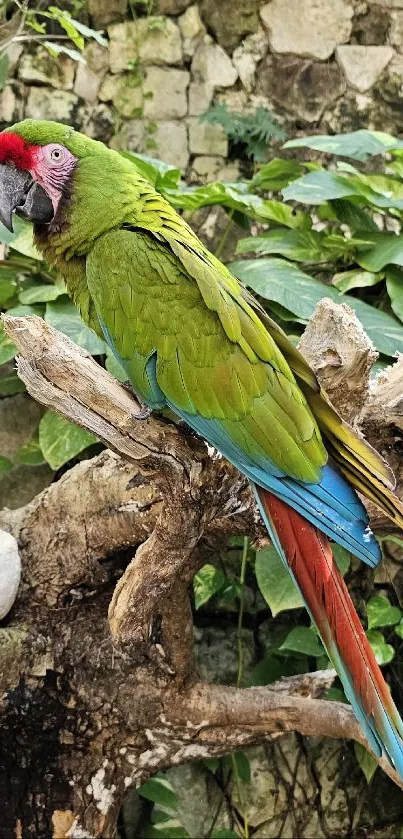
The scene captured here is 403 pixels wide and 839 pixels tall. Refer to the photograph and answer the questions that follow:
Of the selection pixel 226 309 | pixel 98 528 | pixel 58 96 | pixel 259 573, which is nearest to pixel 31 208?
pixel 226 309

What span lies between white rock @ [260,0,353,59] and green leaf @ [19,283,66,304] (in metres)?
1.07

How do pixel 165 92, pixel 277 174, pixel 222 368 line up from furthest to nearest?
pixel 165 92 < pixel 277 174 < pixel 222 368

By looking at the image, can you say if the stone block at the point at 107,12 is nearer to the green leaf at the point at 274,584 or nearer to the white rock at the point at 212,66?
the white rock at the point at 212,66

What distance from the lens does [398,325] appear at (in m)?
1.63

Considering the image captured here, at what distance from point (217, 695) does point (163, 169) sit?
3.60ft

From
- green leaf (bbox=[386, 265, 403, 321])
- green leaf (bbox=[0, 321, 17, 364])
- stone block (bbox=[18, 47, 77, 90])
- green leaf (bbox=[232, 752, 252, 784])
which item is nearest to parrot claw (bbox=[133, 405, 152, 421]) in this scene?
green leaf (bbox=[0, 321, 17, 364])

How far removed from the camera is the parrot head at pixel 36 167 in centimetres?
117

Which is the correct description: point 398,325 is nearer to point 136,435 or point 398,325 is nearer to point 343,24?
point 136,435

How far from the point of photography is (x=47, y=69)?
2.22 meters

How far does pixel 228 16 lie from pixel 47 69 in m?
0.53

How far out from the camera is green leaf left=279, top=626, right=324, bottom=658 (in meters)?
1.70

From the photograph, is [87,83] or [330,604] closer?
[330,604]

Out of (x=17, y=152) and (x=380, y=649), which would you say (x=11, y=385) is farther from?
(x=380, y=649)

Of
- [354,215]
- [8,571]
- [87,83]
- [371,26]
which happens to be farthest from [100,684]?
[371,26]
